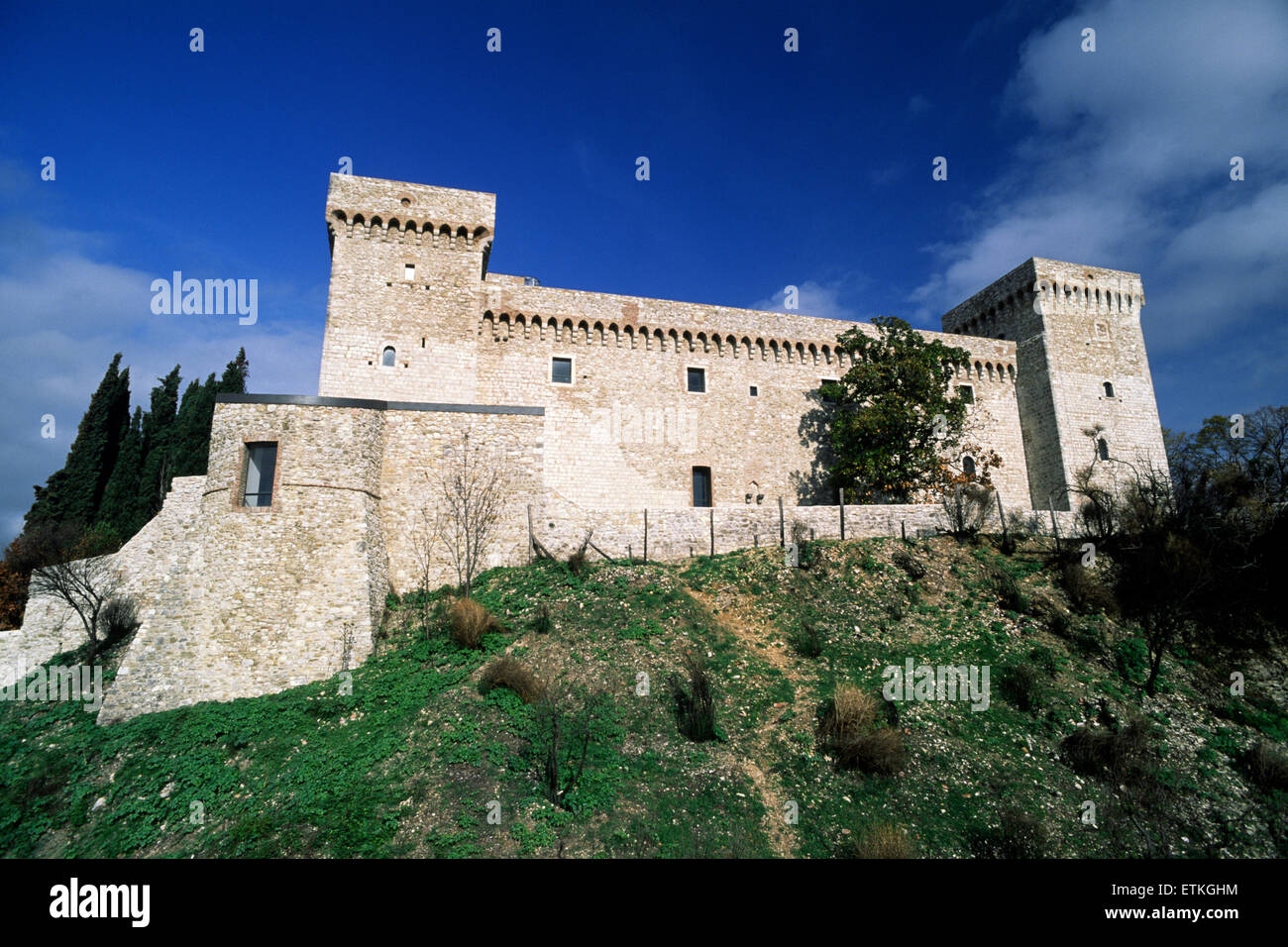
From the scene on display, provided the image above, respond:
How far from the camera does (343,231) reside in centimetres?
1955

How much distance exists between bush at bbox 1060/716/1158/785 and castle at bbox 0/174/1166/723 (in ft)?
27.0

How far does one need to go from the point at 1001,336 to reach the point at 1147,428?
7.01 meters

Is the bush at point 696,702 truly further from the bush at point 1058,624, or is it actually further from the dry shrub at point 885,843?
the bush at point 1058,624

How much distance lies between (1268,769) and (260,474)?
65.9 ft

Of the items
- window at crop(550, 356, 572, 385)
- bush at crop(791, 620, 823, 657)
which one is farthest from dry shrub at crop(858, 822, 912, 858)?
Result: window at crop(550, 356, 572, 385)

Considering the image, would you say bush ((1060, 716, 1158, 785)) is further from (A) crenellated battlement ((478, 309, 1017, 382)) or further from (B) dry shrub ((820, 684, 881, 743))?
(A) crenellated battlement ((478, 309, 1017, 382))

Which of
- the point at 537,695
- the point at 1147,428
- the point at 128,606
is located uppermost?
the point at 1147,428

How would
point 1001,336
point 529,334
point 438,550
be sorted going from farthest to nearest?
point 1001,336, point 529,334, point 438,550

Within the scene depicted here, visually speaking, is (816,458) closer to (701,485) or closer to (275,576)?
(701,485)

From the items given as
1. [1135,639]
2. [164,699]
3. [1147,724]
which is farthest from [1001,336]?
[164,699]

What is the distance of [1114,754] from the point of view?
10391 mm

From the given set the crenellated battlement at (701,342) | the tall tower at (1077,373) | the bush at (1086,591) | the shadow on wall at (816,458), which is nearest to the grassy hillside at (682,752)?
the bush at (1086,591)

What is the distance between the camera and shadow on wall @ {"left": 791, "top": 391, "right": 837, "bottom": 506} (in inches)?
938
